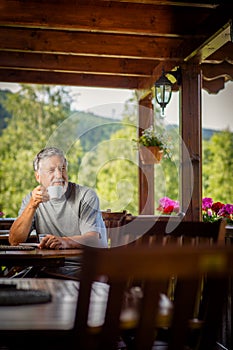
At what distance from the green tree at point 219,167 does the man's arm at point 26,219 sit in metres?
9.60

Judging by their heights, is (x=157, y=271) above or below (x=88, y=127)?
below

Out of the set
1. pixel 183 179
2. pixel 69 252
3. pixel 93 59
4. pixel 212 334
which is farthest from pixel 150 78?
pixel 212 334

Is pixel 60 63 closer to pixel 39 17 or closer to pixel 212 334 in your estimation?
pixel 39 17

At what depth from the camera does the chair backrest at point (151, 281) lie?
3.53 feet

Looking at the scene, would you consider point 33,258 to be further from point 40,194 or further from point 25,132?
point 25,132

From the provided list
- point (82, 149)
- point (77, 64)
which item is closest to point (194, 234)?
point (77, 64)

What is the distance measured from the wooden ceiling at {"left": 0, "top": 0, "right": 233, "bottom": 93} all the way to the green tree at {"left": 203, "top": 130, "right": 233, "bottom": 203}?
19.7 ft

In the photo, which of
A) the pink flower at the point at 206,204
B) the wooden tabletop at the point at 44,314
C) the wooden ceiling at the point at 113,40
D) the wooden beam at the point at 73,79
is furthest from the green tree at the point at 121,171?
the wooden tabletop at the point at 44,314

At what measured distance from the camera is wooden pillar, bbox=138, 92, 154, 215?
23.9 ft

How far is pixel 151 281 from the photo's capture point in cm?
114

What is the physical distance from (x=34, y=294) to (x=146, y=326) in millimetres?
638

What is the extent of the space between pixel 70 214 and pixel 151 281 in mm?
2443

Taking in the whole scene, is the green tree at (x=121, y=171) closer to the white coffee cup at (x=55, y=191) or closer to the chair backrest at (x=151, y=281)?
the white coffee cup at (x=55, y=191)

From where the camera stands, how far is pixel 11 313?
157 cm
